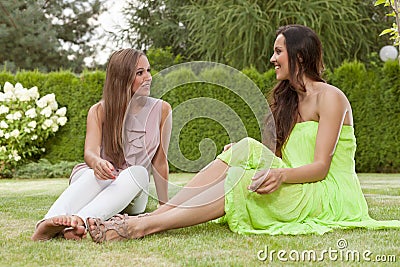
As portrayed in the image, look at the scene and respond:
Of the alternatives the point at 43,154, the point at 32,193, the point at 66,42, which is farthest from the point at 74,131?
the point at 66,42

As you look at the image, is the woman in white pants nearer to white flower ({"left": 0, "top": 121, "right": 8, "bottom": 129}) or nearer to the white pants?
the white pants

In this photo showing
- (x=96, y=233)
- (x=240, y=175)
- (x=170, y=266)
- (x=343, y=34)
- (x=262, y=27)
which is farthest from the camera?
(x=343, y=34)

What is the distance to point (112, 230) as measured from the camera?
2.47 meters

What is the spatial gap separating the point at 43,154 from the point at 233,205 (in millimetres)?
6154

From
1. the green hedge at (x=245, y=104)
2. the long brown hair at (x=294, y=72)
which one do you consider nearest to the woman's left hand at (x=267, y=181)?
the long brown hair at (x=294, y=72)

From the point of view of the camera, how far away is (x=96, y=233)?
2.44 meters

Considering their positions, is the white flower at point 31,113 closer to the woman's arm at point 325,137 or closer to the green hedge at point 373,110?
the green hedge at point 373,110

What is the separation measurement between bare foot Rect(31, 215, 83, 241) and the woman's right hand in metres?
0.24

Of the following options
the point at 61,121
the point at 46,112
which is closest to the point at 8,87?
the point at 46,112

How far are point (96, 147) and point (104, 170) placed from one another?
12.6 inches

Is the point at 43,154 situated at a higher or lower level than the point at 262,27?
lower

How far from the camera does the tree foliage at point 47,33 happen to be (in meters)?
13.9

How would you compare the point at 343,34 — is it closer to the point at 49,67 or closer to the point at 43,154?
the point at 43,154

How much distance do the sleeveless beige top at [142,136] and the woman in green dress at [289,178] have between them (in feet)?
1.91
